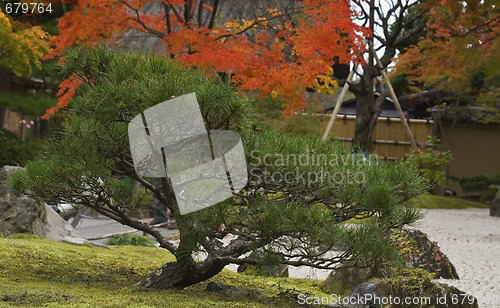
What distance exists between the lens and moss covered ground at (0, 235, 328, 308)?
3.01 metres

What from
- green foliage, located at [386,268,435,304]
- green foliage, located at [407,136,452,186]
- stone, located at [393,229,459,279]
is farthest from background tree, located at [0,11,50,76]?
green foliage, located at [407,136,452,186]

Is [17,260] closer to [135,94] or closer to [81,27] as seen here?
[135,94]

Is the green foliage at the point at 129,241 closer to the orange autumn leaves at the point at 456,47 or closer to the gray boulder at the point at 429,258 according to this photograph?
the gray boulder at the point at 429,258

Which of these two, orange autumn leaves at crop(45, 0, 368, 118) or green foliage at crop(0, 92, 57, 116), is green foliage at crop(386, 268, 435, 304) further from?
green foliage at crop(0, 92, 57, 116)

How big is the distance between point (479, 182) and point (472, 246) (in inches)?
319

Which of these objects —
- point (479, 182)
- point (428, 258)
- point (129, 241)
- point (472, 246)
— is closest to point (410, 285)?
point (428, 258)

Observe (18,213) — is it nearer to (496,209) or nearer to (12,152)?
(12,152)

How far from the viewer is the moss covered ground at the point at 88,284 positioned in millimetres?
3014

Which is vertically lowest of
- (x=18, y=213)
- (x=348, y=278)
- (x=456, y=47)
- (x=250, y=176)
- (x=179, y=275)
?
(x=348, y=278)

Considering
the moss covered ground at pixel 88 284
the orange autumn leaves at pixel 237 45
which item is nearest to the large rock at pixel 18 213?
the moss covered ground at pixel 88 284

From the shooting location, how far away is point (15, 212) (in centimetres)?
525

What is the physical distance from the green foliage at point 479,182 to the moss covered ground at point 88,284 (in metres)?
11.9

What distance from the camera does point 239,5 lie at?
16031 millimetres

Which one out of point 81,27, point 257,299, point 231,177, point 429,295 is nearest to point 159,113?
point 231,177
